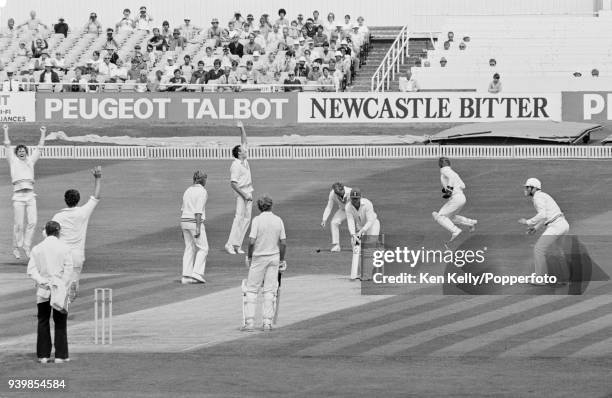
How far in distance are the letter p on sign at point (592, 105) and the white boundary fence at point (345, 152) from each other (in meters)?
5.02

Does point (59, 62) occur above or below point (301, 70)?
above

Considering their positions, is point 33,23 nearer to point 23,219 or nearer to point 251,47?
point 251,47

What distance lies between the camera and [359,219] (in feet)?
78.4

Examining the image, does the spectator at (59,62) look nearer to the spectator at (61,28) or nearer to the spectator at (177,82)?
the spectator at (61,28)

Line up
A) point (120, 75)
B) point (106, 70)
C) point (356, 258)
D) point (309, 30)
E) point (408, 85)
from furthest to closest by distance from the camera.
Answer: point (309, 30) < point (106, 70) < point (120, 75) < point (408, 85) < point (356, 258)

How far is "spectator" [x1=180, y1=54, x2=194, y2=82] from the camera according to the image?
162ft

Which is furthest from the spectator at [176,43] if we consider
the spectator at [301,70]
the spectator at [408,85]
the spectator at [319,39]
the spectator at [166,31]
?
the spectator at [408,85]

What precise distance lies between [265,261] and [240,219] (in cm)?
756

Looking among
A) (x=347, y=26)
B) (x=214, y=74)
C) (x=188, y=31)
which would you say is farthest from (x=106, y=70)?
(x=347, y=26)

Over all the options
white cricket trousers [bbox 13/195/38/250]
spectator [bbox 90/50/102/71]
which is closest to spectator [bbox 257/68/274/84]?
spectator [bbox 90/50/102/71]

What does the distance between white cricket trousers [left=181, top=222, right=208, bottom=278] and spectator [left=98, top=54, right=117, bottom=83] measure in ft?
89.2

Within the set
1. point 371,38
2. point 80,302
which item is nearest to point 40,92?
point 371,38

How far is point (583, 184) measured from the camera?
35.0m

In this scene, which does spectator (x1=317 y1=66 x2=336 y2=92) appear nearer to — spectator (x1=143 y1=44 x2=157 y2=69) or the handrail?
the handrail
